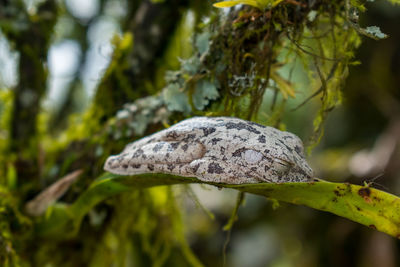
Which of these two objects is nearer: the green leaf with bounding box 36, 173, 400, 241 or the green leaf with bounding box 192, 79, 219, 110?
the green leaf with bounding box 36, 173, 400, 241

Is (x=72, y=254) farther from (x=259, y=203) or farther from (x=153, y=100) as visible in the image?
(x=259, y=203)

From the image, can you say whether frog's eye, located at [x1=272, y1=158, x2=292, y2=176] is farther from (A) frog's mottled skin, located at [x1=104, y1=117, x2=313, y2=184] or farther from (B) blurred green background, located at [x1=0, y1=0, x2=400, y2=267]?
(B) blurred green background, located at [x1=0, y1=0, x2=400, y2=267]

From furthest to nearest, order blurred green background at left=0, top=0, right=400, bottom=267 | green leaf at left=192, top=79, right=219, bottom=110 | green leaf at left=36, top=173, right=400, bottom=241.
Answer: blurred green background at left=0, top=0, right=400, bottom=267
green leaf at left=192, top=79, right=219, bottom=110
green leaf at left=36, top=173, right=400, bottom=241

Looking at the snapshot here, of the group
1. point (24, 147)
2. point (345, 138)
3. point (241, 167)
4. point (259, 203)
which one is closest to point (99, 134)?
point (24, 147)

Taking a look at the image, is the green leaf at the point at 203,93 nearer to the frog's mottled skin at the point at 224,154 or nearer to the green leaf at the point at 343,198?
the frog's mottled skin at the point at 224,154

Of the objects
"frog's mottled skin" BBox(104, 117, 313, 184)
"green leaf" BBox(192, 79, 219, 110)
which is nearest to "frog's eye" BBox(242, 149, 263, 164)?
"frog's mottled skin" BBox(104, 117, 313, 184)

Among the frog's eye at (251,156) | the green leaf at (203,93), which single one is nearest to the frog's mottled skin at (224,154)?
the frog's eye at (251,156)

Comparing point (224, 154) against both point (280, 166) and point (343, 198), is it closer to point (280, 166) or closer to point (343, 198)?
point (280, 166)
